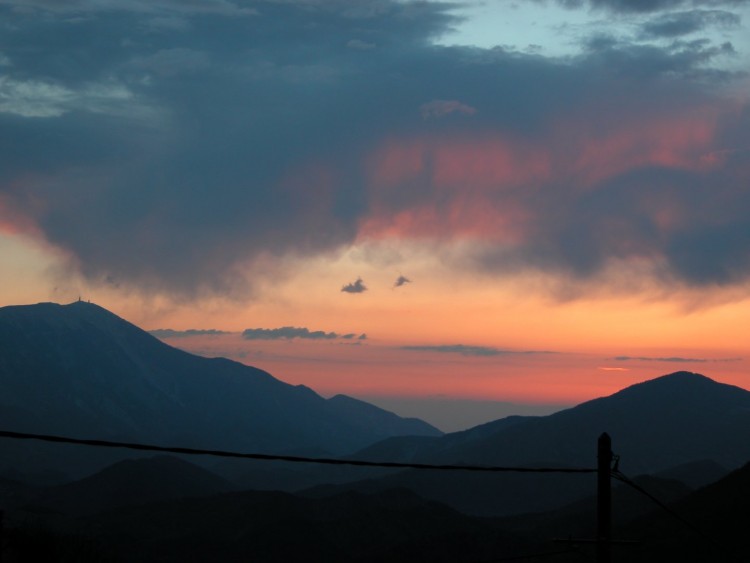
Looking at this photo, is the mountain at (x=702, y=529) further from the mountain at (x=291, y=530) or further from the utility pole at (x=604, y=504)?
the utility pole at (x=604, y=504)

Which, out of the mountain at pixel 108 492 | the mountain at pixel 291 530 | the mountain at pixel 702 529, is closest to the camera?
the mountain at pixel 702 529

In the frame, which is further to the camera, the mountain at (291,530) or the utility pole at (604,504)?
the mountain at (291,530)

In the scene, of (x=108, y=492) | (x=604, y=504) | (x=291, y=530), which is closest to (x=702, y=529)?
(x=291, y=530)

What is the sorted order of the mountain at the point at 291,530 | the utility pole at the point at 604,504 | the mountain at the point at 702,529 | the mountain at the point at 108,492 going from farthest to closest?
the mountain at the point at 108,492 < the mountain at the point at 291,530 < the mountain at the point at 702,529 < the utility pole at the point at 604,504

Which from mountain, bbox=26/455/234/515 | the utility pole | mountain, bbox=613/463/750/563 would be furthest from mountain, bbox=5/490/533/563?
the utility pole

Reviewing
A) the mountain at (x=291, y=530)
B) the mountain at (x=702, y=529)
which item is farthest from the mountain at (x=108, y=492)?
the mountain at (x=702, y=529)

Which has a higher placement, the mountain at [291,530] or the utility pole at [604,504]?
the utility pole at [604,504]

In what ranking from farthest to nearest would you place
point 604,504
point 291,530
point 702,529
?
1. point 291,530
2. point 702,529
3. point 604,504

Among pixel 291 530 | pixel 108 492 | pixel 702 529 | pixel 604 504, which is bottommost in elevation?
pixel 108 492

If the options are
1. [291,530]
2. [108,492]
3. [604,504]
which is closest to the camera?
[604,504]

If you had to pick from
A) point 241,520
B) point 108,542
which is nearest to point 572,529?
point 241,520

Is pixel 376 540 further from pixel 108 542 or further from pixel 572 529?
pixel 108 542

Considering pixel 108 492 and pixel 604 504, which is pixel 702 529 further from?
pixel 108 492

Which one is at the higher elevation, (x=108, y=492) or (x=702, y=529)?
(x=702, y=529)
